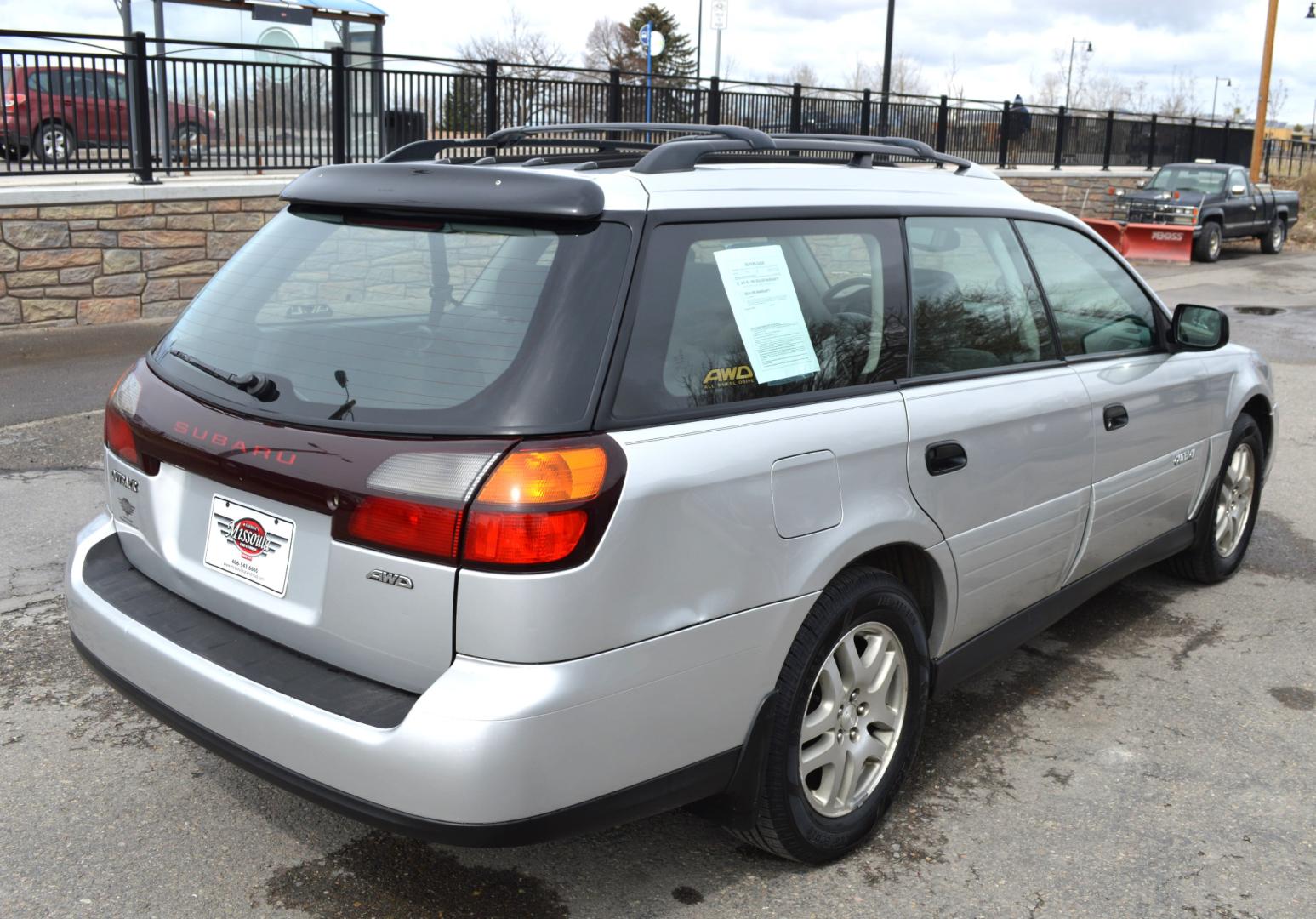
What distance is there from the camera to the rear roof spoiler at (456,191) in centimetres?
262

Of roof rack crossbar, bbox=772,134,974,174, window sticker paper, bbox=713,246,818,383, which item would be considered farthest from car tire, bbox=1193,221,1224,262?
window sticker paper, bbox=713,246,818,383

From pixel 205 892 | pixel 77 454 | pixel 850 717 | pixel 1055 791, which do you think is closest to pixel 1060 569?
pixel 1055 791

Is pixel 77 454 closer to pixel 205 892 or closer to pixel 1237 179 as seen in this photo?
pixel 205 892

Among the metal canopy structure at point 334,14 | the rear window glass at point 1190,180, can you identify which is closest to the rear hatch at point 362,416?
the metal canopy structure at point 334,14

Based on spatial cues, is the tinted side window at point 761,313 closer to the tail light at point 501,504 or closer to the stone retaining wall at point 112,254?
the tail light at point 501,504

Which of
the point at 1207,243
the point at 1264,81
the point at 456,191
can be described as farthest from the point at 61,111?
the point at 1264,81

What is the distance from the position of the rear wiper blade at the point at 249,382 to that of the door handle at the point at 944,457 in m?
1.60

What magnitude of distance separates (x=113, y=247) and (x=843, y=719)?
9584 millimetres

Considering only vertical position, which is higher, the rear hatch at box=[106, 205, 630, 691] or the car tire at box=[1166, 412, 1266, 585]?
the rear hatch at box=[106, 205, 630, 691]

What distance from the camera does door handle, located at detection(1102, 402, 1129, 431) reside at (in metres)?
3.98

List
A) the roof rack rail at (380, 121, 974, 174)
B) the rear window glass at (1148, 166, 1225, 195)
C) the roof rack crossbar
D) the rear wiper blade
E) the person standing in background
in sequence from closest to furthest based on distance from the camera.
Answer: the rear wiper blade < the roof rack rail at (380, 121, 974, 174) < the roof rack crossbar < the rear window glass at (1148, 166, 1225, 195) < the person standing in background

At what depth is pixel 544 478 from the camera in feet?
7.84

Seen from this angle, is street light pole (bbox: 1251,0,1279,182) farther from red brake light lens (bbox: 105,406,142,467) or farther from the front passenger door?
red brake light lens (bbox: 105,406,142,467)

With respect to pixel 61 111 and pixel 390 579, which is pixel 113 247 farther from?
pixel 390 579
